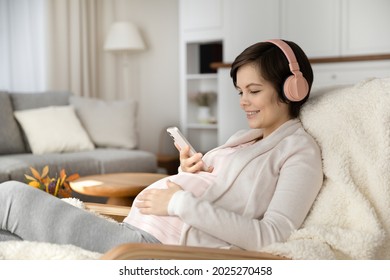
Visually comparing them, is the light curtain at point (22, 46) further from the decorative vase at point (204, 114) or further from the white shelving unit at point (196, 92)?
the decorative vase at point (204, 114)

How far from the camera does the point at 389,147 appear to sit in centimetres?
110

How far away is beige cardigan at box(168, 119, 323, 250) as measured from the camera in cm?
103

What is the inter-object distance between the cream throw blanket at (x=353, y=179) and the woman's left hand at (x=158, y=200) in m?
0.25

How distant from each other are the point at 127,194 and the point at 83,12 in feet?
7.95

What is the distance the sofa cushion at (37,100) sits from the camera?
331 cm

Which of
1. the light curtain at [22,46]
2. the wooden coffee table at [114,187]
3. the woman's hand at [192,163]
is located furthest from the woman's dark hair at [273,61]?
the light curtain at [22,46]

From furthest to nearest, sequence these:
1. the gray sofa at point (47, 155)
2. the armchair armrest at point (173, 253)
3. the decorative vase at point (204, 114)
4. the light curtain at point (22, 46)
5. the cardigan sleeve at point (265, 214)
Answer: the decorative vase at point (204, 114), the light curtain at point (22, 46), the gray sofa at point (47, 155), the cardigan sleeve at point (265, 214), the armchair armrest at point (173, 253)

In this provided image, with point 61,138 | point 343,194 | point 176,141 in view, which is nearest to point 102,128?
point 61,138

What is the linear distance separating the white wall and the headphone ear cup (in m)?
3.52

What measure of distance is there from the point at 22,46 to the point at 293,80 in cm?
313

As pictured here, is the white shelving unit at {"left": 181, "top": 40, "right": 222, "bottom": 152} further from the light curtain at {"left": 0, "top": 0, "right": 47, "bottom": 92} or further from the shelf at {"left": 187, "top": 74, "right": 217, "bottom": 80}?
the light curtain at {"left": 0, "top": 0, "right": 47, "bottom": 92}
